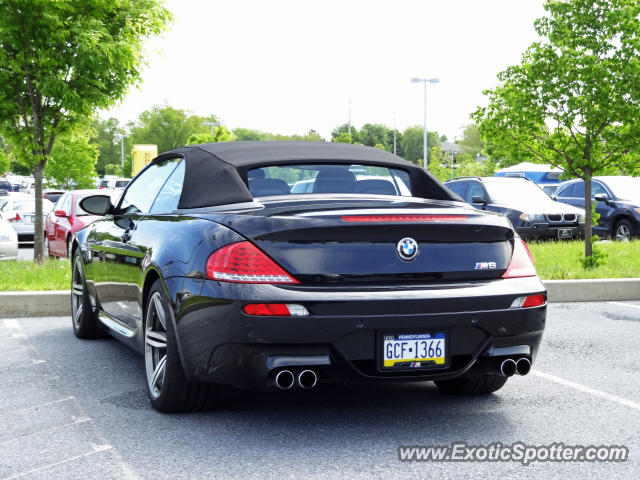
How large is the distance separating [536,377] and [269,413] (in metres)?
2.11

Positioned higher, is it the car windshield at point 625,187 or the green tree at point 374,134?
the green tree at point 374,134

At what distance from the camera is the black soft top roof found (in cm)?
514

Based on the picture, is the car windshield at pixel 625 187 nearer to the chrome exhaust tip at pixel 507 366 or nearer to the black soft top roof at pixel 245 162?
the black soft top roof at pixel 245 162

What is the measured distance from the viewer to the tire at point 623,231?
19.2 metres

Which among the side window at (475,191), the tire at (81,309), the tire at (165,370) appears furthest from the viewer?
the side window at (475,191)

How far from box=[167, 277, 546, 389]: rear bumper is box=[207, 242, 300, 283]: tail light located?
4 cm

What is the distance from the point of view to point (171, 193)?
5.66 metres

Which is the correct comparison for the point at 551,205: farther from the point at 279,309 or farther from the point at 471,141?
the point at 471,141

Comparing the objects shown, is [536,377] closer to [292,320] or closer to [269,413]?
[269,413]

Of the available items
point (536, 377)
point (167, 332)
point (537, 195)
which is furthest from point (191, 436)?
point (537, 195)

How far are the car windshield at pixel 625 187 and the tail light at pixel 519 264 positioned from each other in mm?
15957

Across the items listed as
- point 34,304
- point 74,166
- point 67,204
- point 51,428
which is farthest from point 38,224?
point 74,166

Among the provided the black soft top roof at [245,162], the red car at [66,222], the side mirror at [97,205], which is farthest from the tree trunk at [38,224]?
the black soft top roof at [245,162]

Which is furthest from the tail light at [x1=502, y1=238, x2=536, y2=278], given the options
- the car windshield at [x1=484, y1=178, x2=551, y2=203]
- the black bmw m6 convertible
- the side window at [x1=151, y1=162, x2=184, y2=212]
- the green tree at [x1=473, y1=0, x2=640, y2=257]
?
the car windshield at [x1=484, y1=178, x2=551, y2=203]
